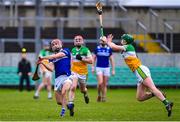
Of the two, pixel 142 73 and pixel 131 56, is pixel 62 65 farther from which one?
pixel 142 73

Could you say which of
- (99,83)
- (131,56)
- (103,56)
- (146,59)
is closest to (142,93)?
(131,56)

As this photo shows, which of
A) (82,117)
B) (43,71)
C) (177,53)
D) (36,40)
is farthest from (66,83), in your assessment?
(177,53)

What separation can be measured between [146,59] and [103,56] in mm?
15130

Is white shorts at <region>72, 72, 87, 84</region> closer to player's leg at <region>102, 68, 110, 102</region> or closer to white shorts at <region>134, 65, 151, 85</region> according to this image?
player's leg at <region>102, 68, 110, 102</region>

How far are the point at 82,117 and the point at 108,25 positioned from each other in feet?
97.9

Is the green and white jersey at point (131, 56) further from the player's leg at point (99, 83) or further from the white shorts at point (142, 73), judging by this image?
the player's leg at point (99, 83)

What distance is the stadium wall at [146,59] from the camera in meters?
44.5

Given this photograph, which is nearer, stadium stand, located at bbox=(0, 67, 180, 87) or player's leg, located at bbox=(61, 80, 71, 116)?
player's leg, located at bbox=(61, 80, 71, 116)

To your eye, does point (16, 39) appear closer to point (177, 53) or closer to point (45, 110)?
point (177, 53)

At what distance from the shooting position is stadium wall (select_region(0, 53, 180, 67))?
146ft

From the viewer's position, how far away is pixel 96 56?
30.9 metres

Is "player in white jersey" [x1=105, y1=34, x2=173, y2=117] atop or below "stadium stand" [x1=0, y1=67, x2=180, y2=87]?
atop

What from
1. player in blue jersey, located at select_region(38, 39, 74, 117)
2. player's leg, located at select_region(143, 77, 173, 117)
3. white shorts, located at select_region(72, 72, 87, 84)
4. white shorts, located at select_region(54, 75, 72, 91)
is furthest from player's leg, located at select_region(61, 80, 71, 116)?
white shorts, located at select_region(72, 72, 87, 84)

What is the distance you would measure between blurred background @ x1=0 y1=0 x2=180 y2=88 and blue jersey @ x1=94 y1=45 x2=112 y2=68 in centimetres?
1276
